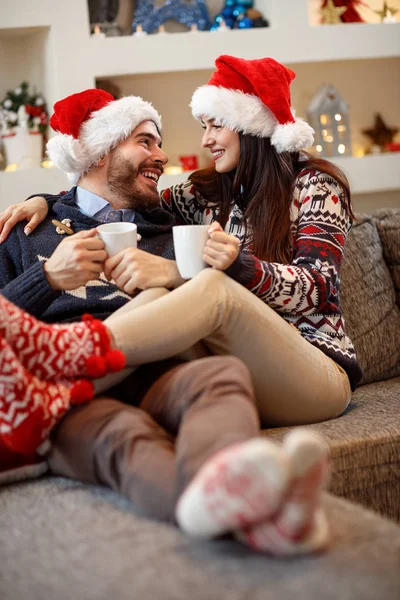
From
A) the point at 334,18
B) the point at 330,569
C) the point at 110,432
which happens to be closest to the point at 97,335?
the point at 110,432

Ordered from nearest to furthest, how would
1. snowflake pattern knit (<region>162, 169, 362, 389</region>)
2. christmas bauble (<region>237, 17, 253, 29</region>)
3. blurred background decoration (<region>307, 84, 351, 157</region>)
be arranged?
1. snowflake pattern knit (<region>162, 169, 362, 389</region>)
2. christmas bauble (<region>237, 17, 253, 29</region>)
3. blurred background decoration (<region>307, 84, 351, 157</region>)

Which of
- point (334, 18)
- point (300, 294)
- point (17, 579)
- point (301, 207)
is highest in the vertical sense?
point (334, 18)

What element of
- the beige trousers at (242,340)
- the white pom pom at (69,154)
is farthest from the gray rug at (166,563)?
the white pom pom at (69,154)

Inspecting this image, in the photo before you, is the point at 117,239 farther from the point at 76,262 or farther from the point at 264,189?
the point at 264,189

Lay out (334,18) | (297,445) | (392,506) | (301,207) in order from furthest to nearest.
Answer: (334,18)
(301,207)
(392,506)
(297,445)

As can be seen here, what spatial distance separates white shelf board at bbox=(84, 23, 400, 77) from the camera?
366 centimetres

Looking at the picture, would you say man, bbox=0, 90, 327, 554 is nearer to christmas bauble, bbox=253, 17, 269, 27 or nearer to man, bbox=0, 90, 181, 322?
man, bbox=0, 90, 181, 322

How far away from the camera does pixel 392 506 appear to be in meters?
1.69

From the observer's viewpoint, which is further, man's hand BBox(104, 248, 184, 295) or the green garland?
the green garland

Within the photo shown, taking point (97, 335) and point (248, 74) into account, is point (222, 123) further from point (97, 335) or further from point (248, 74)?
point (97, 335)

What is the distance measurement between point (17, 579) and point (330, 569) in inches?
16.8

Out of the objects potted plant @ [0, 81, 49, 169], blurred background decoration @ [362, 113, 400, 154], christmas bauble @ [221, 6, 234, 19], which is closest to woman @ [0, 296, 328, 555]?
potted plant @ [0, 81, 49, 169]

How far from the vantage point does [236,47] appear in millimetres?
3766

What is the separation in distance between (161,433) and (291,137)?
974 mm
